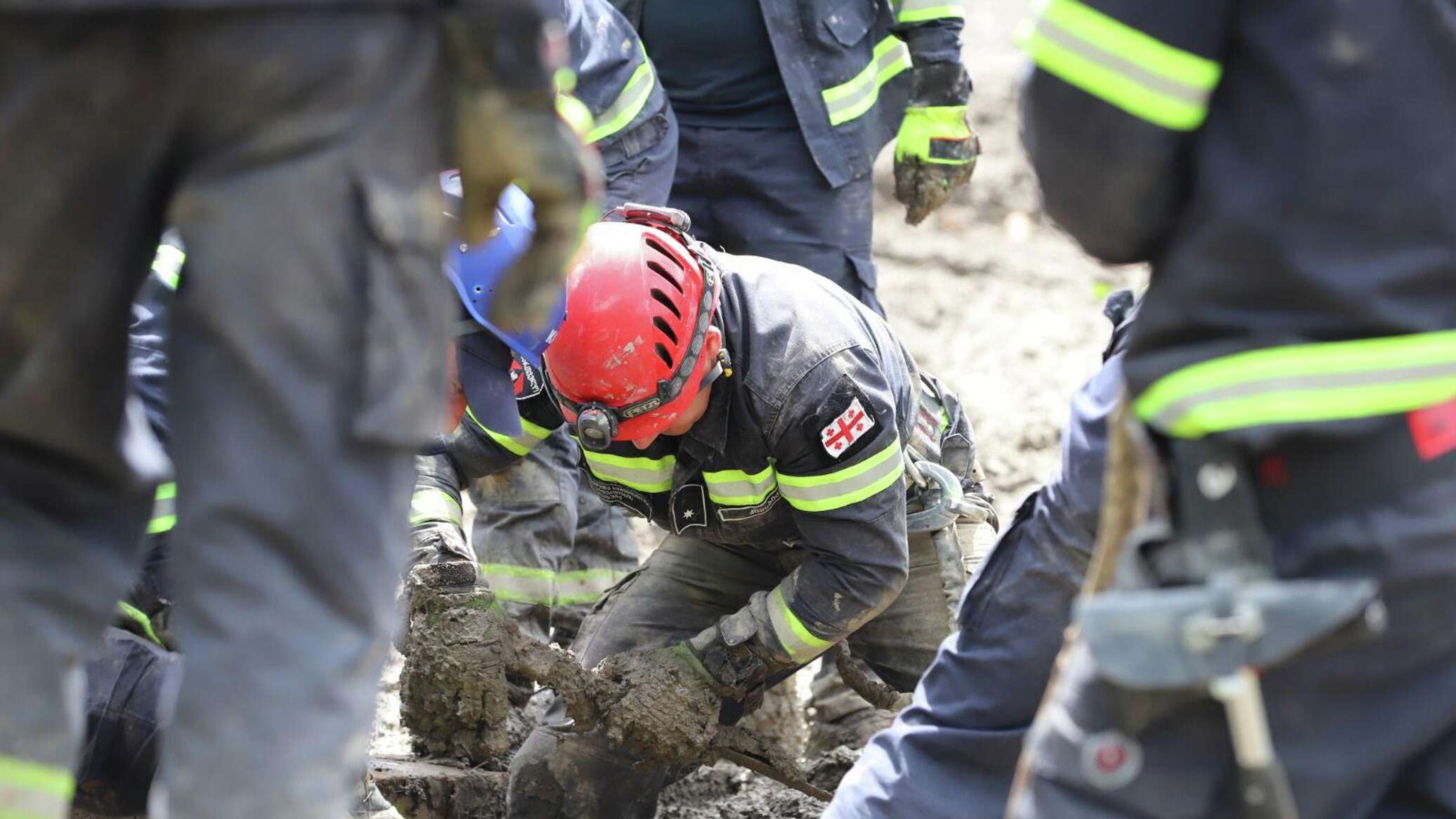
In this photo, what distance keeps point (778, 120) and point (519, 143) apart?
3154mm

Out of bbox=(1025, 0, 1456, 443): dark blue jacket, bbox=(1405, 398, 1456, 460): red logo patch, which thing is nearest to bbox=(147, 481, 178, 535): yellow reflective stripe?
bbox=(1025, 0, 1456, 443): dark blue jacket

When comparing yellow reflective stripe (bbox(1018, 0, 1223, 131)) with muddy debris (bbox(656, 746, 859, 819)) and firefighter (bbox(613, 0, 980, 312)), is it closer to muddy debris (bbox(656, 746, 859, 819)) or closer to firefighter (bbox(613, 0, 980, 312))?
muddy debris (bbox(656, 746, 859, 819))

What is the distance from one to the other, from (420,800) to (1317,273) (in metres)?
2.70

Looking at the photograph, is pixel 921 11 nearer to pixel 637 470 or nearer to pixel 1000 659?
pixel 637 470

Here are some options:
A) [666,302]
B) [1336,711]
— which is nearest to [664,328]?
[666,302]

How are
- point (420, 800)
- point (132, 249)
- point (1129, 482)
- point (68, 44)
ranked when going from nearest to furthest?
point (68, 44) < point (132, 249) < point (1129, 482) < point (420, 800)

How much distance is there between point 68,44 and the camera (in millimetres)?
1582

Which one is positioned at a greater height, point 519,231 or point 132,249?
point 132,249

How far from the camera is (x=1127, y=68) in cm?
190

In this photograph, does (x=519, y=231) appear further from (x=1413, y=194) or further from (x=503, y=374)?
(x=1413, y=194)

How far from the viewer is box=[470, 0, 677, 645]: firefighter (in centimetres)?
439

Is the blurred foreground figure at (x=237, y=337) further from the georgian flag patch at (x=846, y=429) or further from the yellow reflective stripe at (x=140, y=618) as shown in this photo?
the georgian flag patch at (x=846, y=429)

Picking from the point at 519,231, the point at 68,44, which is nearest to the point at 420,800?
the point at 519,231

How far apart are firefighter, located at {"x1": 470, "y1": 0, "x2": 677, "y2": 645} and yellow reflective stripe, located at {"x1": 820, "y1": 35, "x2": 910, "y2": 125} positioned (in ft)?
1.75
